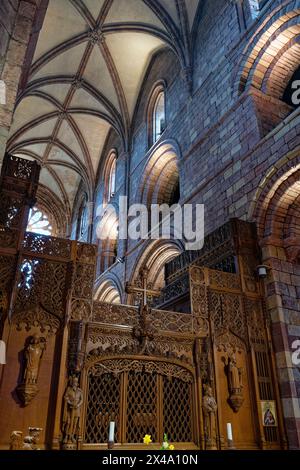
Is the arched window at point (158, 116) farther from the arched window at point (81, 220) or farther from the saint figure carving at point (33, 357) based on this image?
the saint figure carving at point (33, 357)

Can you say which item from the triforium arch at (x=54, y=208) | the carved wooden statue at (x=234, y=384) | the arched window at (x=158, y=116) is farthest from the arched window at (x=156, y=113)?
the carved wooden statue at (x=234, y=384)

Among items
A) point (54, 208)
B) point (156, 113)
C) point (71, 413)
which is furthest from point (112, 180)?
point (71, 413)

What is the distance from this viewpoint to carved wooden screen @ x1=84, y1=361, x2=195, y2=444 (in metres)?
4.78

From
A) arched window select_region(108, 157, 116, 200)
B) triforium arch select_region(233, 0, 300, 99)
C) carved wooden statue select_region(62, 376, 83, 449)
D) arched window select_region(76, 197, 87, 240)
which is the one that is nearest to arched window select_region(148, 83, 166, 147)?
arched window select_region(108, 157, 116, 200)

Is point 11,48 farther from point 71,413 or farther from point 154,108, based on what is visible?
point 154,108

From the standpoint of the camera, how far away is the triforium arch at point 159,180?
12711mm

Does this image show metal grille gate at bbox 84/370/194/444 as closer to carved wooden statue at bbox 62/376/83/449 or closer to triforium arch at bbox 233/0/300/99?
carved wooden statue at bbox 62/376/83/449

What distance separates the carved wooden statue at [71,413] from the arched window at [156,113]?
1027 cm

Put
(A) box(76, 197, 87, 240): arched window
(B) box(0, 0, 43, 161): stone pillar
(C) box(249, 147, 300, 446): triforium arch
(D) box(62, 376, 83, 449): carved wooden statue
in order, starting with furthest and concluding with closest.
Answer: (A) box(76, 197, 87, 240): arched window, (C) box(249, 147, 300, 446): triforium arch, (D) box(62, 376, 83, 449): carved wooden statue, (B) box(0, 0, 43, 161): stone pillar

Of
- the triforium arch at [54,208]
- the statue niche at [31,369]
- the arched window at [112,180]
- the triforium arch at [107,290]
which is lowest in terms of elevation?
the statue niche at [31,369]

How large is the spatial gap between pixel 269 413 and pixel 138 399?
1.98 metres

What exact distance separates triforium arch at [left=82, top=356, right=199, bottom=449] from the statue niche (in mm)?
631

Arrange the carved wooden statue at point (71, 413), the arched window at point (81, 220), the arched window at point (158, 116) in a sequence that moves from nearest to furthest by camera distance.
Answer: the carved wooden statue at point (71, 413)
the arched window at point (158, 116)
the arched window at point (81, 220)
